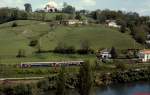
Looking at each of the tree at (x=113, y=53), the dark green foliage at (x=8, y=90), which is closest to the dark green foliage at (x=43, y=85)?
the dark green foliage at (x=8, y=90)

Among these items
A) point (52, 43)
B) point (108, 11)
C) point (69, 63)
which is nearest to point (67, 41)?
point (52, 43)

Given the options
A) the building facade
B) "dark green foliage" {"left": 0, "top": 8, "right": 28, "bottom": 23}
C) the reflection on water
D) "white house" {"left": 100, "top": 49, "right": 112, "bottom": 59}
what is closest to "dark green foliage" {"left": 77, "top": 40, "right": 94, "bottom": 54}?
"white house" {"left": 100, "top": 49, "right": 112, "bottom": 59}

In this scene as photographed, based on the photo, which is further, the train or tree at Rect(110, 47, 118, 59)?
tree at Rect(110, 47, 118, 59)

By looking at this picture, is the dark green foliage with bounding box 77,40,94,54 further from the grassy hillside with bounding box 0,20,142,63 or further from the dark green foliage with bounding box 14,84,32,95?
the dark green foliage with bounding box 14,84,32,95

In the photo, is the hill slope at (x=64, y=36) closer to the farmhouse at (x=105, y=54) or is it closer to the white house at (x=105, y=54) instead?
the farmhouse at (x=105, y=54)

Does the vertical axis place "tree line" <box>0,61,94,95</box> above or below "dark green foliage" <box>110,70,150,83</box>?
above

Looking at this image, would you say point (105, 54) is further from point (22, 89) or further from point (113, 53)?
point (22, 89)
